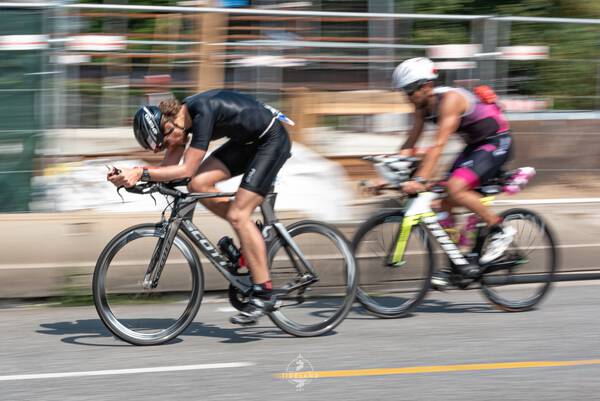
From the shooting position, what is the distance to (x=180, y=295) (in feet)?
26.0

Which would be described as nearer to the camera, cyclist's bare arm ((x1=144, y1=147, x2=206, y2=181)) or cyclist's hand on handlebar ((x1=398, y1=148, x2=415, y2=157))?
cyclist's bare arm ((x1=144, y1=147, x2=206, y2=181))

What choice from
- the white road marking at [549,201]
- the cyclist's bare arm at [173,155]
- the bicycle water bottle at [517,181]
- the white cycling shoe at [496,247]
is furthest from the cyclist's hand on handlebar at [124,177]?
the white road marking at [549,201]

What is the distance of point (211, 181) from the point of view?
23.7 feet

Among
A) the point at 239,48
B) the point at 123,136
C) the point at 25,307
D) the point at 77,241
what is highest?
the point at 239,48

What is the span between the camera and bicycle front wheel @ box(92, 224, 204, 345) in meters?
7.05

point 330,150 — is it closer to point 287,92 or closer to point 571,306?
point 287,92

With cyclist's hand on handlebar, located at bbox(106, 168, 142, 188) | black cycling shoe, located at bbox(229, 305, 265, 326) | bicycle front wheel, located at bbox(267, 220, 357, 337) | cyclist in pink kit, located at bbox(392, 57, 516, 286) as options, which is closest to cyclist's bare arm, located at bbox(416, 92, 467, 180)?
cyclist in pink kit, located at bbox(392, 57, 516, 286)

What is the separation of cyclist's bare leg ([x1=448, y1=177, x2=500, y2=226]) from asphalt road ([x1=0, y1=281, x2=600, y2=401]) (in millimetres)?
834

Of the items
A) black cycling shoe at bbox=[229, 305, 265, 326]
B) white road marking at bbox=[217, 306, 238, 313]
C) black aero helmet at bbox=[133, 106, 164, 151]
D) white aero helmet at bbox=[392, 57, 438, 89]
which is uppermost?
white aero helmet at bbox=[392, 57, 438, 89]

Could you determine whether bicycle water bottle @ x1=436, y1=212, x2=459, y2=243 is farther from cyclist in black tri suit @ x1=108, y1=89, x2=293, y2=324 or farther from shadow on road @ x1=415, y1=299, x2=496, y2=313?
cyclist in black tri suit @ x1=108, y1=89, x2=293, y2=324

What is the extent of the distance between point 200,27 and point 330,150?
1718 millimetres

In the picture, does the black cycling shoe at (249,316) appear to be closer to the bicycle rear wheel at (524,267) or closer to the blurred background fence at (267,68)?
the bicycle rear wheel at (524,267)

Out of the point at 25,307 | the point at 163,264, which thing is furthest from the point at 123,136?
the point at 163,264

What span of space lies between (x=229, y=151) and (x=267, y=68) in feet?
9.13
